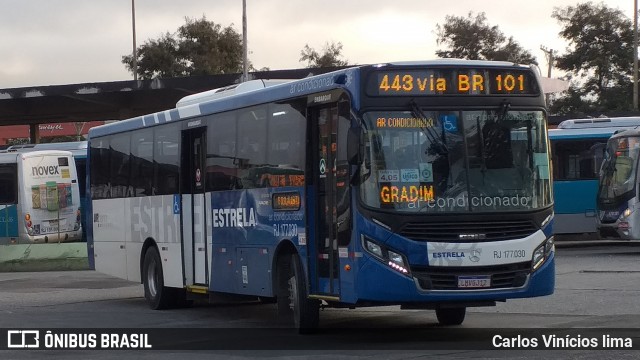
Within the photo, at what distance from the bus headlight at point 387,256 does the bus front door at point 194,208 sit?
5.14 m

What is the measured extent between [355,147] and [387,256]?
1.26 meters

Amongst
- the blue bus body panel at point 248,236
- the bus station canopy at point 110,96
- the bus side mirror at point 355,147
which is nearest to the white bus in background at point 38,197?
the bus station canopy at point 110,96

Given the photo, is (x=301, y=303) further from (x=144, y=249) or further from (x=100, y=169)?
(x=100, y=169)

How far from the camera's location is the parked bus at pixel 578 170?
33.5 metres

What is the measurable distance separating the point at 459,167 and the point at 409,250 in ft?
3.71

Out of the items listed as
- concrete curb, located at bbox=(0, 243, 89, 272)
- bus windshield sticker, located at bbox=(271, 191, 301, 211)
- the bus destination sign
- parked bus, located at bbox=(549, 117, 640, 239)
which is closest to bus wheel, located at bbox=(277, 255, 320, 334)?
bus windshield sticker, located at bbox=(271, 191, 301, 211)

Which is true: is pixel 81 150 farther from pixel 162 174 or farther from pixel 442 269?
pixel 442 269

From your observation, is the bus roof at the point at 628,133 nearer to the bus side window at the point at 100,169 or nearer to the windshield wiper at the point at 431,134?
the bus side window at the point at 100,169

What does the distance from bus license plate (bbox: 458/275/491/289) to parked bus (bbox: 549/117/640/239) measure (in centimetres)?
2100

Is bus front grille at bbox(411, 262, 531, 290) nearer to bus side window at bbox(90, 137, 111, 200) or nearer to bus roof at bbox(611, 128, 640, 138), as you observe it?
bus side window at bbox(90, 137, 111, 200)

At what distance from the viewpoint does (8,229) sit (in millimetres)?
39000

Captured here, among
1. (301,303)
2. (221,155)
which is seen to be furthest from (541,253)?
(221,155)

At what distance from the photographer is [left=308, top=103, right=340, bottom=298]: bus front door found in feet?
44.6

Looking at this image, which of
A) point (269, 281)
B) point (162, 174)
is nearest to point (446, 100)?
point (269, 281)
